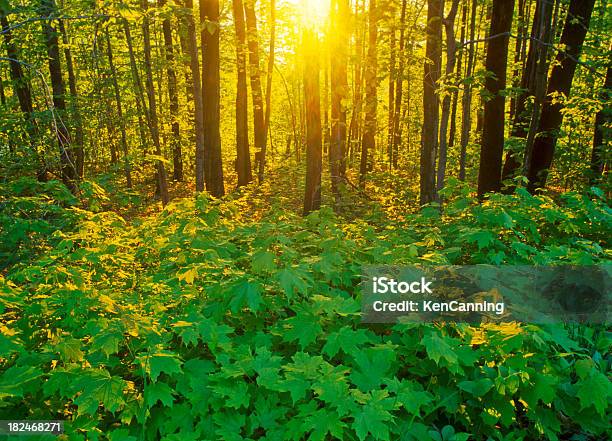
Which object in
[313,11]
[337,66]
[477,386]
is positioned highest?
[313,11]

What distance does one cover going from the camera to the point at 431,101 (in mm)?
→ 9000

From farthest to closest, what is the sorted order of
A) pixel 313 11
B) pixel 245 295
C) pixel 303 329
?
pixel 313 11 → pixel 245 295 → pixel 303 329

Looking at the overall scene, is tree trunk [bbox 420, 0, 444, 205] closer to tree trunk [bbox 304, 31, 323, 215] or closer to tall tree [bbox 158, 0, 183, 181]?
tree trunk [bbox 304, 31, 323, 215]

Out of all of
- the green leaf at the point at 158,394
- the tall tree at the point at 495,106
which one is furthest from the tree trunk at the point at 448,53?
the green leaf at the point at 158,394

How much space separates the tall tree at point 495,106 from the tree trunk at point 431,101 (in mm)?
1097

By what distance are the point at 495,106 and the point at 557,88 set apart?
103 inches

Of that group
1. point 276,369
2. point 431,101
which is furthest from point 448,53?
point 276,369

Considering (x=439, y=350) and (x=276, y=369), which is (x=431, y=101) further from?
(x=276, y=369)

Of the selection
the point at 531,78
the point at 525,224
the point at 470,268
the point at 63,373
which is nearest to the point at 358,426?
the point at 63,373

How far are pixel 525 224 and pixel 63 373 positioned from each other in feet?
16.7

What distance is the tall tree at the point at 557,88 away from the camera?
965 cm

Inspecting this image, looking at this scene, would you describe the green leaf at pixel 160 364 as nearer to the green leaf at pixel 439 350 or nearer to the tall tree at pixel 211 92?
the green leaf at pixel 439 350

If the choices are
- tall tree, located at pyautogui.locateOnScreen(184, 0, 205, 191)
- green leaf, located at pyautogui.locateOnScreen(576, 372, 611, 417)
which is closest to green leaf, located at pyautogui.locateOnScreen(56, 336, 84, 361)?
green leaf, located at pyautogui.locateOnScreen(576, 372, 611, 417)

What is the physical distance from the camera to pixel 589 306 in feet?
13.9
